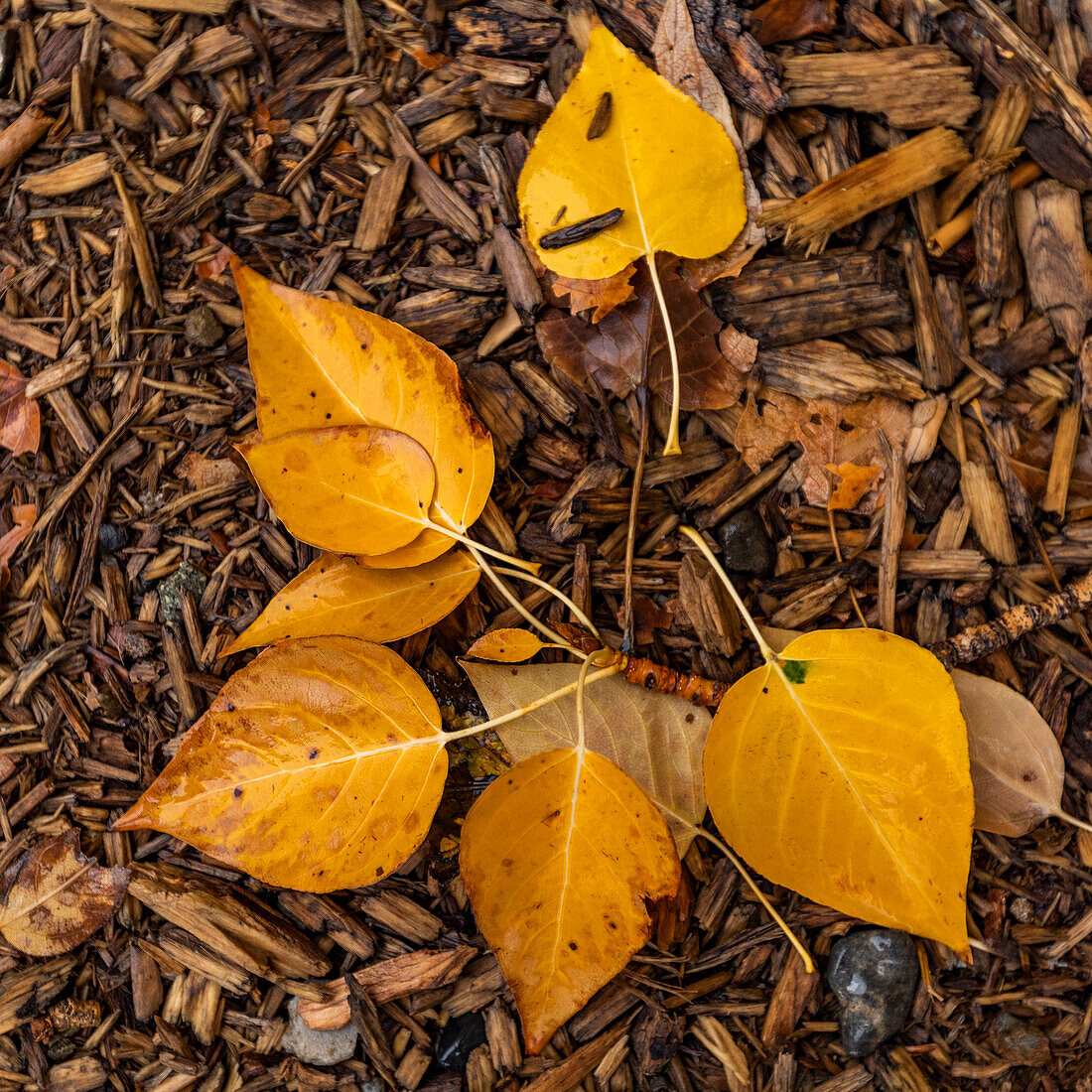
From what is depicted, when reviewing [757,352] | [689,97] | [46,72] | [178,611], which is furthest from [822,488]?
[46,72]

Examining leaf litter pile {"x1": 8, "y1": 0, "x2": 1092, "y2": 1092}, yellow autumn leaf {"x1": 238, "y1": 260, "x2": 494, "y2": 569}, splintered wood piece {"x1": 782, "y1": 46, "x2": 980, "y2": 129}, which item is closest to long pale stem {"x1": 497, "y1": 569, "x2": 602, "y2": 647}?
leaf litter pile {"x1": 8, "y1": 0, "x2": 1092, "y2": 1092}

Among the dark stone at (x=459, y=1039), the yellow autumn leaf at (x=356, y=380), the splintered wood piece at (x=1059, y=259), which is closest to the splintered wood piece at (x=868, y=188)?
the splintered wood piece at (x=1059, y=259)

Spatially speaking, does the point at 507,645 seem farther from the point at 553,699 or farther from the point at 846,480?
the point at 846,480

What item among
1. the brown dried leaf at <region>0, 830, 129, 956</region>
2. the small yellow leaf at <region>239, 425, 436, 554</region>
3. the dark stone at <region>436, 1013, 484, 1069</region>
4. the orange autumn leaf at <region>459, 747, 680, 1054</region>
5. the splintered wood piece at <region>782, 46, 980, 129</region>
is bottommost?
the dark stone at <region>436, 1013, 484, 1069</region>

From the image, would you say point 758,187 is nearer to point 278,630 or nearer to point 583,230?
point 583,230

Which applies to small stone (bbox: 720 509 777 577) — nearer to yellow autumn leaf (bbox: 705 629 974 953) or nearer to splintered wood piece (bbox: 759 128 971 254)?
yellow autumn leaf (bbox: 705 629 974 953)
